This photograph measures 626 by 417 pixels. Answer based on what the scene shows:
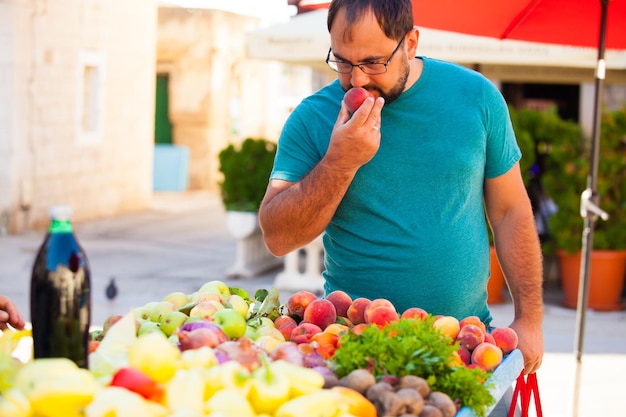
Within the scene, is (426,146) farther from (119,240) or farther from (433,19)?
(119,240)

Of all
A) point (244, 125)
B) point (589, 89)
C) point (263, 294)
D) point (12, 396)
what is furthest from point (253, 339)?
point (244, 125)

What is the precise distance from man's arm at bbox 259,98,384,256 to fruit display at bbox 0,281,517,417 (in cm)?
33

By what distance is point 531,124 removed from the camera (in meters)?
9.10

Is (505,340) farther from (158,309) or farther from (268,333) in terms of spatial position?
(158,309)

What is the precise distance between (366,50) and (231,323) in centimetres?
91

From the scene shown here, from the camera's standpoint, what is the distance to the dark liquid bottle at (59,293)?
81.9 inches

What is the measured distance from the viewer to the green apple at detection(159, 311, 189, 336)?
262 cm

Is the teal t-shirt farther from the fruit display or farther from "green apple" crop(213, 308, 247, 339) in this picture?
"green apple" crop(213, 308, 247, 339)

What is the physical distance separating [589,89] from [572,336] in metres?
3.82

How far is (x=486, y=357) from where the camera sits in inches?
101

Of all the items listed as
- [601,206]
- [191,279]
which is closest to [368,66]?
[601,206]

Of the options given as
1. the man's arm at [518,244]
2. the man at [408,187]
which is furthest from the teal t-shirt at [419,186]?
the man's arm at [518,244]

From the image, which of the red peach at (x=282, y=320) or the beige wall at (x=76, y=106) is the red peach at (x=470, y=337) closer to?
the red peach at (x=282, y=320)

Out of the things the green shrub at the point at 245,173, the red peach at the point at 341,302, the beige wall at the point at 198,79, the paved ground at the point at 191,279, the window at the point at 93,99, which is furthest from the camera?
the beige wall at the point at 198,79
